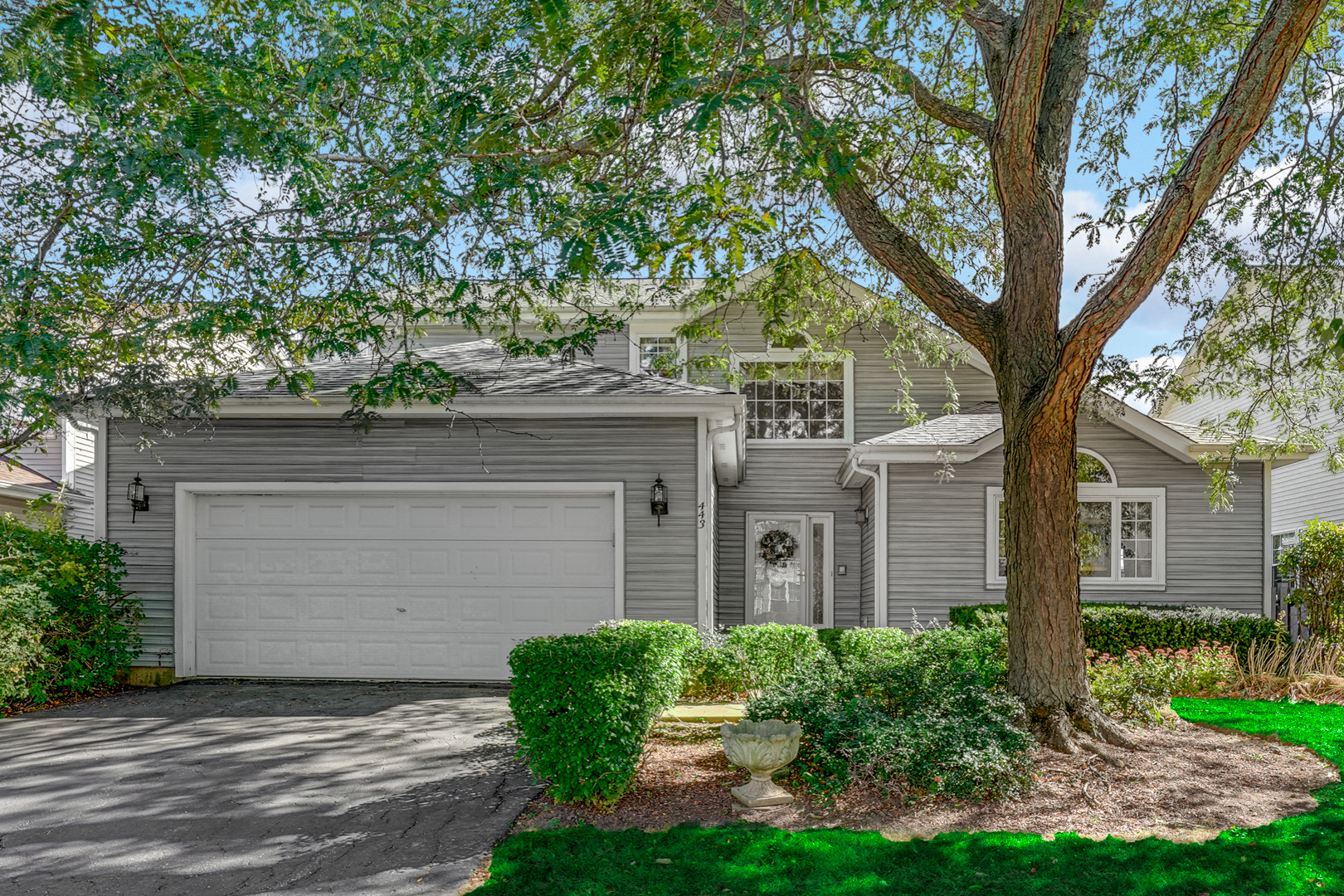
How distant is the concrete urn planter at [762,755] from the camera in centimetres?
554

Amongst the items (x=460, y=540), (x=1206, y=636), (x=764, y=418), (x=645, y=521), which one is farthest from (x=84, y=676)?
(x=1206, y=636)

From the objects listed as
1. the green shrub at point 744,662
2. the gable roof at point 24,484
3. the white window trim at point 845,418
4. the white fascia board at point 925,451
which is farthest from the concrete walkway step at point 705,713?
the gable roof at point 24,484

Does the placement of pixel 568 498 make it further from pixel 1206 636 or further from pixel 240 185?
pixel 1206 636

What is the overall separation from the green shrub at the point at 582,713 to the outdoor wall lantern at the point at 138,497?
6795mm

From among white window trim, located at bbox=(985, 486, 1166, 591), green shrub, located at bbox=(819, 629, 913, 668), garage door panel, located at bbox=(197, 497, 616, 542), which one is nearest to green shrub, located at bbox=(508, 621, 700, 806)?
green shrub, located at bbox=(819, 629, 913, 668)

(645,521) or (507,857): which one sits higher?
(645,521)

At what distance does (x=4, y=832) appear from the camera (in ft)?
16.9

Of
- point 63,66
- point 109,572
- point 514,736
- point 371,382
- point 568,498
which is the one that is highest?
point 63,66

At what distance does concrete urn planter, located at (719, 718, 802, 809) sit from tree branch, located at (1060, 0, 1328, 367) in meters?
3.33

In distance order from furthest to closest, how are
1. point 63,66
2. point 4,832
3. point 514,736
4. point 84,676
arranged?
point 84,676, point 514,736, point 4,832, point 63,66

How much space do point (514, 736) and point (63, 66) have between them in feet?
17.9

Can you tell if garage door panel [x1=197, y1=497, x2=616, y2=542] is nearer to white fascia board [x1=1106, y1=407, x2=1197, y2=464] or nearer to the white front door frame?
the white front door frame

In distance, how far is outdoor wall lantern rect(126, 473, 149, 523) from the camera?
10.2 meters

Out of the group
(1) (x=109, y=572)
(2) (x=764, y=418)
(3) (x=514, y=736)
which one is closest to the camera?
(3) (x=514, y=736)
